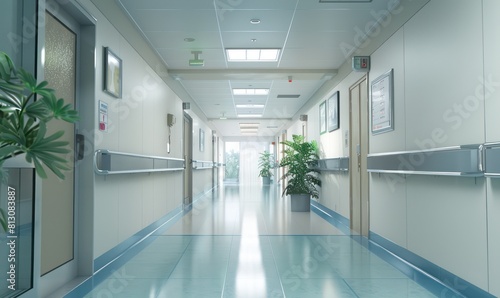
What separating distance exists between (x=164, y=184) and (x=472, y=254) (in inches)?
197

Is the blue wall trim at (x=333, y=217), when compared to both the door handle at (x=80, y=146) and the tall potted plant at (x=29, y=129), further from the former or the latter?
the tall potted plant at (x=29, y=129)

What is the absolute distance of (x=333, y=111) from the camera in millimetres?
7473

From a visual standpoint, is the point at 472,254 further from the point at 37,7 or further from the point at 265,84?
the point at 265,84

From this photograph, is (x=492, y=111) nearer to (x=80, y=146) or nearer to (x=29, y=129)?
(x=29, y=129)

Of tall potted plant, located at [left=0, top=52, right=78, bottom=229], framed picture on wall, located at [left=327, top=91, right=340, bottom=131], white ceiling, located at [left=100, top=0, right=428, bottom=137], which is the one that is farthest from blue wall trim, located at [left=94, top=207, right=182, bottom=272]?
framed picture on wall, located at [left=327, top=91, right=340, bottom=131]

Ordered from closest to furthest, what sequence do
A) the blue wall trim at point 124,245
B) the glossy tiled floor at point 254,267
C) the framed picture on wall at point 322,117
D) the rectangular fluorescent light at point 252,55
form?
1. the glossy tiled floor at point 254,267
2. the blue wall trim at point 124,245
3. the rectangular fluorescent light at point 252,55
4. the framed picture on wall at point 322,117

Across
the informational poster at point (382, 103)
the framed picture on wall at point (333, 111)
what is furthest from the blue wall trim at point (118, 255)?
the framed picture on wall at point (333, 111)

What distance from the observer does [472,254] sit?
2.83 metres

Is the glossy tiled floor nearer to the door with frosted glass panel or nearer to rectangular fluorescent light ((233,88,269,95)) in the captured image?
the door with frosted glass panel

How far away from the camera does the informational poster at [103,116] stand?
3744 mm

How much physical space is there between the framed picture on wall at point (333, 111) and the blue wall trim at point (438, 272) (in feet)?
9.64

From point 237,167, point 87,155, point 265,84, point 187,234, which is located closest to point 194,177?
point 265,84

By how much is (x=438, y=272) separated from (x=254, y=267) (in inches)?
64.8

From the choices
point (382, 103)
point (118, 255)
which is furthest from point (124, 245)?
point (382, 103)
